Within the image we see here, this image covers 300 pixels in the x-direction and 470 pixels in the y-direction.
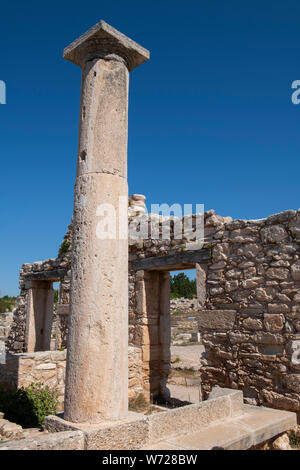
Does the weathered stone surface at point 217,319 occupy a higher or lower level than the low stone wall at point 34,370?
higher

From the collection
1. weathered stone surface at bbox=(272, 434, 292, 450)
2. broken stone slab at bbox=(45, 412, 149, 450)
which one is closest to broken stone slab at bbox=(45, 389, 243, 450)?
broken stone slab at bbox=(45, 412, 149, 450)

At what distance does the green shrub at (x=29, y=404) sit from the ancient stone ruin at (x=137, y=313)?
0.74 ft

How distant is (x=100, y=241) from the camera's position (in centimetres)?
358

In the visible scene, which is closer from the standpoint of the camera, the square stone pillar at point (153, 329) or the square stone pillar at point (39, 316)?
the square stone pillar at point (153, 329)

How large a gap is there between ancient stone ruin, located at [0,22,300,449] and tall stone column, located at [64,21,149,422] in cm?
1

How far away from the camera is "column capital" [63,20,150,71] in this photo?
395cm

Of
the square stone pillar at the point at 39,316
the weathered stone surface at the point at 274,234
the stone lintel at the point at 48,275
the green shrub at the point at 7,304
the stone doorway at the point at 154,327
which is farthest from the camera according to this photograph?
the green shrub at the point at 7,304

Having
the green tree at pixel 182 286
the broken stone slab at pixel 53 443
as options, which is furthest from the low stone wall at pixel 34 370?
the green tree at pixel 182 286

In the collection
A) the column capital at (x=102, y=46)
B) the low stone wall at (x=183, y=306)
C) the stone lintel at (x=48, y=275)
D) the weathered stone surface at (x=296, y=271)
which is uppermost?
the column capital at (x=102, y=46)

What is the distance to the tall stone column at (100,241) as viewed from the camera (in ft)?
11.0

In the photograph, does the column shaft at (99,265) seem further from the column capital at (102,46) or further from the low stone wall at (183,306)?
the low stone wall at (183,306)

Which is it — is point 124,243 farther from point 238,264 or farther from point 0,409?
point 0,409

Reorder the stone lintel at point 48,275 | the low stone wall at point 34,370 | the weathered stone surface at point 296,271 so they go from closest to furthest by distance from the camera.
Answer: the weathered stone surface at point 296,271 → the low stone wall at point 34,370 → the stone lintel at point 48,275
